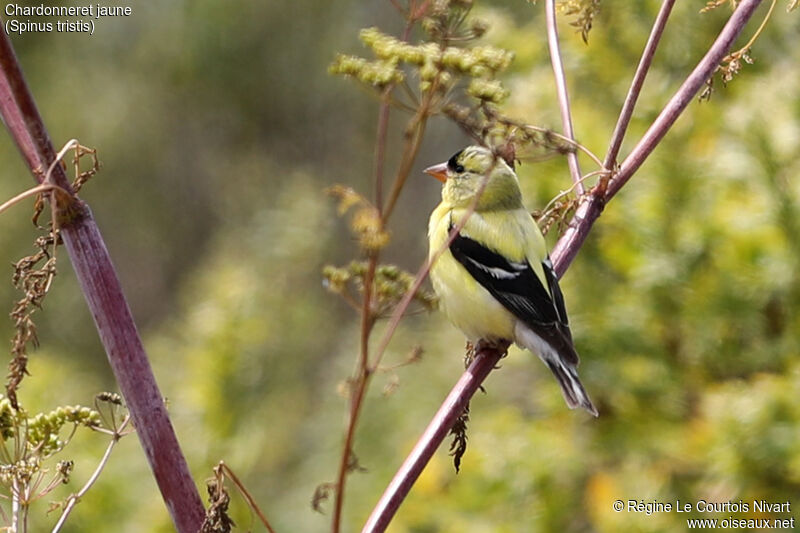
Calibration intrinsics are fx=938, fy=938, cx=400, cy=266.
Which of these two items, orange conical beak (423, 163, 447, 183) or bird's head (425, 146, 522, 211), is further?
orange conical beak (423, 163, 447, 183)

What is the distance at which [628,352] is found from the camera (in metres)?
3.36

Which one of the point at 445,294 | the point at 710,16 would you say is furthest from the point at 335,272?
the point at 710,16

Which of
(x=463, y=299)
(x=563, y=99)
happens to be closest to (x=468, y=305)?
(x=463, y=299)

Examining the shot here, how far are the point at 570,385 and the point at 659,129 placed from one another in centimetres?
112

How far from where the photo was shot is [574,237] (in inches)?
47.6

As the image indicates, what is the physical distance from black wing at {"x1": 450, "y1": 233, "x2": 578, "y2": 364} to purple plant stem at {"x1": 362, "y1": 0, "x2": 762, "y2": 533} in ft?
3.06

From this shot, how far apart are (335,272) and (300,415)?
4674mm

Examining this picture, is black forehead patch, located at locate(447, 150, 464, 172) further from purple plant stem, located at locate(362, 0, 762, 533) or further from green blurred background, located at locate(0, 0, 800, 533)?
purple plant stem, located at locate(362, 0, 762, 533)

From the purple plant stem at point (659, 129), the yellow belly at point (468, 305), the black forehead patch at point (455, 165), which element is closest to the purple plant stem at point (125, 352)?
the purple plant stem at point (659, 129)

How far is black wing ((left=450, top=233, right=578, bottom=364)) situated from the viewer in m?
2.27

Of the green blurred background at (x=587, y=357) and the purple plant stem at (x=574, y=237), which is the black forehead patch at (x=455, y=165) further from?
the purple plant stem at (x=574, y=237)

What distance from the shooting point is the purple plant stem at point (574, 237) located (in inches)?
34.3

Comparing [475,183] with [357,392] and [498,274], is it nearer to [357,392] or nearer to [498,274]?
[498,274]

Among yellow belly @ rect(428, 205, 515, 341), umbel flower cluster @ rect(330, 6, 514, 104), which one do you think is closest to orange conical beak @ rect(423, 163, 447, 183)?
yellow belly @ rect(428, 205, 515, 341)
